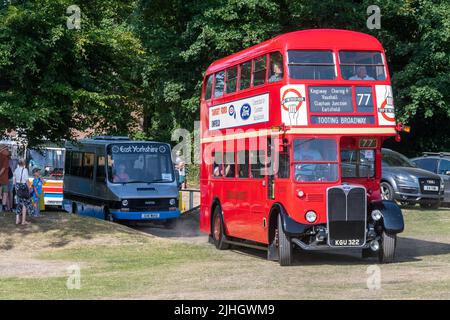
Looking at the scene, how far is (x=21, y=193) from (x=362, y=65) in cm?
946

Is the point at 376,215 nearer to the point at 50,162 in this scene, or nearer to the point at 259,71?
the point at 259,71

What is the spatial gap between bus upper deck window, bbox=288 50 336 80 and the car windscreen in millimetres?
15386

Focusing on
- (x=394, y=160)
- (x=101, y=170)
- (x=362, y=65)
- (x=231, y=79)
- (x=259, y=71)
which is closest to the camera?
(x=362, y=65)

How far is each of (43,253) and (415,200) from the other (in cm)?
1508

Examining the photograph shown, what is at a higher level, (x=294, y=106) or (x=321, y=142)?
(x=294, y=106)

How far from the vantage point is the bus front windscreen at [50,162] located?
1442 inches

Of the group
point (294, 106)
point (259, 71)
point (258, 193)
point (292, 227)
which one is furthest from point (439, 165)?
point (292, 227)

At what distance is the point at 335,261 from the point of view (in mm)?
20031

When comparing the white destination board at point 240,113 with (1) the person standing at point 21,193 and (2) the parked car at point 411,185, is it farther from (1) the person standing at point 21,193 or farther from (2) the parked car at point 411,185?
(2) the parked car at point 411,185

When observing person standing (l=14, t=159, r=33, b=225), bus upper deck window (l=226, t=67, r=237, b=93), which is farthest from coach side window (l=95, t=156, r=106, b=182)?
bus upper deck window (l=226, t=67, r=237, b=93)

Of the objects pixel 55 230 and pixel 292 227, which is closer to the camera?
pixel 292 227

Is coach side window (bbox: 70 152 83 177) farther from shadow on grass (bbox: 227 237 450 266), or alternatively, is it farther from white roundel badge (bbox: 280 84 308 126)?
A: white roundel badge (bbox: 280 84 308 126)

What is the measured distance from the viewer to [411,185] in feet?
109

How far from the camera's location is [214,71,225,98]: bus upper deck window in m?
23.6
